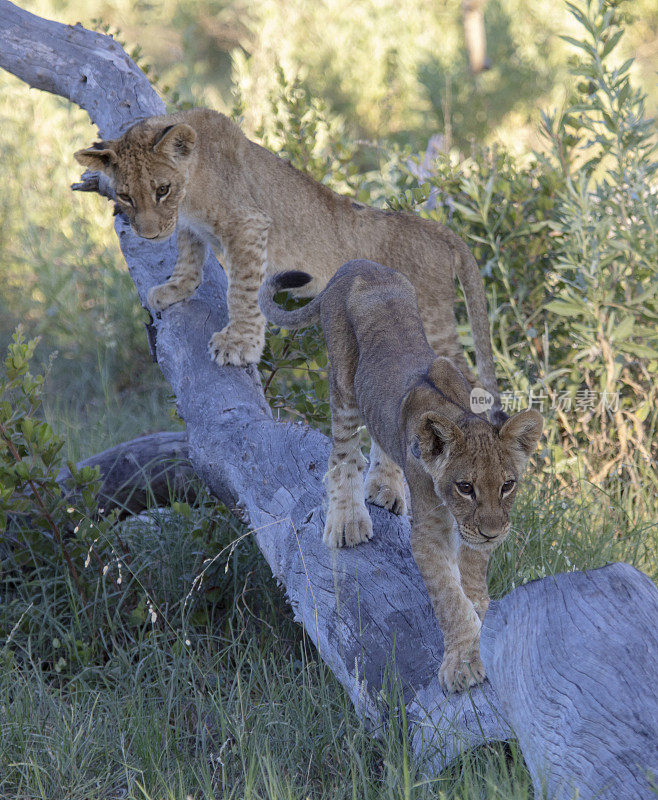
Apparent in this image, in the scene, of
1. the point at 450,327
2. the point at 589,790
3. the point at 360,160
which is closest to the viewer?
the point at 589,790

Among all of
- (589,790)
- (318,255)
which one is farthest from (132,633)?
(589,790)

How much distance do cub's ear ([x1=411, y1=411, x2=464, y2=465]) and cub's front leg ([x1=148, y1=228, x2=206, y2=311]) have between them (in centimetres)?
208

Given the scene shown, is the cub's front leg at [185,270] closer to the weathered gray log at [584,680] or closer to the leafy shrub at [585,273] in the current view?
the leafy shrub at [585,273]

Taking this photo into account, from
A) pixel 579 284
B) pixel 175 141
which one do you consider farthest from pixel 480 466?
pixel 579 284

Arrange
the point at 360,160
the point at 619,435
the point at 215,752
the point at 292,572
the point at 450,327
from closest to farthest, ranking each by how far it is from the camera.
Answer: the point at 215,752
the point at 292,572
the point at 450,327
the point at 619,435
the point at 360,160

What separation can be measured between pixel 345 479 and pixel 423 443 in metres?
0.70

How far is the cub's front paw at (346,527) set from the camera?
3150mm

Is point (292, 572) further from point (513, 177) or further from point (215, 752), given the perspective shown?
point (513, 177)

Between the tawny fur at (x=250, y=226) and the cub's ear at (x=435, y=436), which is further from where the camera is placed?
the tawny fur at (x=250, y=226)

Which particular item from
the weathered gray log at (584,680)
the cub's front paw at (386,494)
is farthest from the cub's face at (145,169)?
the weathered gray log at (584,680)

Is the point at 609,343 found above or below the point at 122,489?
above

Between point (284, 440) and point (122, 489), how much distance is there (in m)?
1.37

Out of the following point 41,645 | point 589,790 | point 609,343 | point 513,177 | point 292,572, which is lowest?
point 41,645

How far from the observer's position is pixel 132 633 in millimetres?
3781
